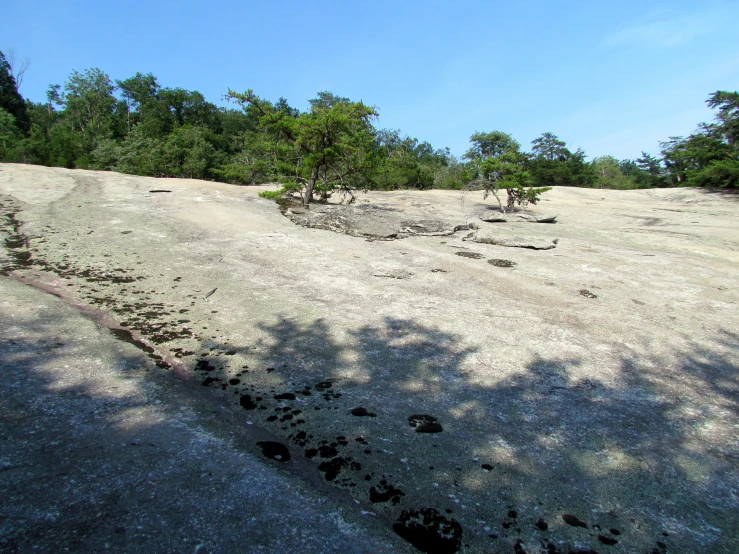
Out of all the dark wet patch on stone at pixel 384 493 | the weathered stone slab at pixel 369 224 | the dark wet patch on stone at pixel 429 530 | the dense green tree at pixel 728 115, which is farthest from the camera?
the dense green tree at pixel 728 115

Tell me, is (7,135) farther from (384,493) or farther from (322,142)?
(384,493)

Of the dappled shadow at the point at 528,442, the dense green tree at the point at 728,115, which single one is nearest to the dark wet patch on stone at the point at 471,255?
the dappled shadow at the point at 528,442

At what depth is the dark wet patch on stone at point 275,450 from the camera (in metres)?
3.16

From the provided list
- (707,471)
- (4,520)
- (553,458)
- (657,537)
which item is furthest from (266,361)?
(707,471)

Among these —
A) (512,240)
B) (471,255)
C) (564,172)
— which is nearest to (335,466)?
(471,255)

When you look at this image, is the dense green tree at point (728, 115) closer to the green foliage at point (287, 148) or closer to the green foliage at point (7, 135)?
the green foliage at point (287, 148)

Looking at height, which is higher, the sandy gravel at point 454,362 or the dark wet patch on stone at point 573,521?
the sandy gravel at point 454,362

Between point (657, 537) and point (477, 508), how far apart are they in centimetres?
111

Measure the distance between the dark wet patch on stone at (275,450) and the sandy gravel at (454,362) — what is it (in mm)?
90

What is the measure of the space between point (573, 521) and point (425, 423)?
4.40 feet

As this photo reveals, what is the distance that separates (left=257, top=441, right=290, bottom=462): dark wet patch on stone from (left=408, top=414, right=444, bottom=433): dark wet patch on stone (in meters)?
1.12

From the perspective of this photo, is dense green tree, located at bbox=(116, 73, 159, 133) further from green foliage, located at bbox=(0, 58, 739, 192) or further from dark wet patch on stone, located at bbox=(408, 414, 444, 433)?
dark wet patch on stone, located at bbox=(408, 414, 444, 433)

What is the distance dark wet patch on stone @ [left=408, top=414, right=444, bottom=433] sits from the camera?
361cm

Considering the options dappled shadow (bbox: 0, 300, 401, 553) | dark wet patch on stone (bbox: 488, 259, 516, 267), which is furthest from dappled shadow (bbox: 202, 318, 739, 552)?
dark wet patch on stone (bbox: 488, 259, 516, 267)
